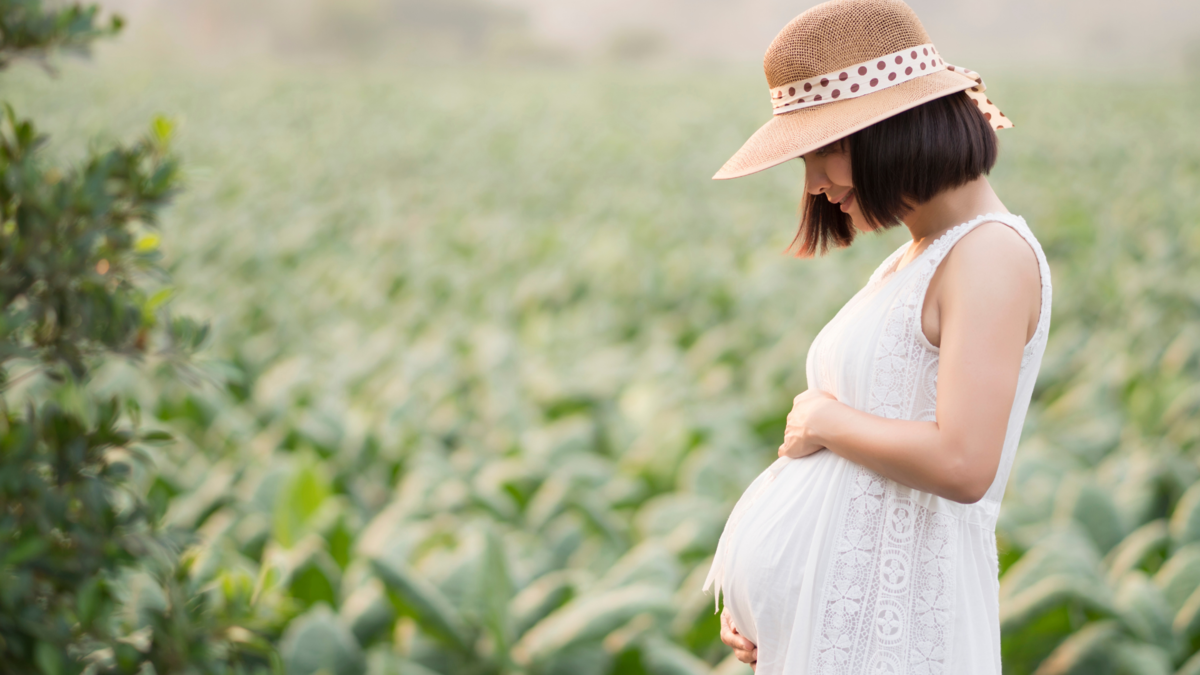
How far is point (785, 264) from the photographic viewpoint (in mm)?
6941

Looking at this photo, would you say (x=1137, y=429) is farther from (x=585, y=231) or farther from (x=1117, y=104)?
(x=1117, y=104)

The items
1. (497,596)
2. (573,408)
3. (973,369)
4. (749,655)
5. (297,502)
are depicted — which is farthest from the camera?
(573,408)

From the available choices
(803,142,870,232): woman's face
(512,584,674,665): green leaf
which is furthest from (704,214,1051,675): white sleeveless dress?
(512,584,674,665): green leaf

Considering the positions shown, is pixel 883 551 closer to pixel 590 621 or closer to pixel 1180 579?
pixel 590 621

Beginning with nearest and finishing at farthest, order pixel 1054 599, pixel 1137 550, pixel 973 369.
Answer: pixel 973 369
pixel 1054 599
pixel 1137 550

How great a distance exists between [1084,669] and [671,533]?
1.27 meters

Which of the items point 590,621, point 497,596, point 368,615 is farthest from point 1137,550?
point 368,615

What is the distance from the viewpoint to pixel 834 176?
1.21 m

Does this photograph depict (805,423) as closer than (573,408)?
Yes

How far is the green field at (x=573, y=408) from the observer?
250 cm

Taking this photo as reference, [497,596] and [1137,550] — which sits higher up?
[497,596]

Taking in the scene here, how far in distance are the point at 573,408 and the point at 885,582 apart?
328cm

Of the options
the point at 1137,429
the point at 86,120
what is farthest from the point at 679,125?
the point at 1137,429

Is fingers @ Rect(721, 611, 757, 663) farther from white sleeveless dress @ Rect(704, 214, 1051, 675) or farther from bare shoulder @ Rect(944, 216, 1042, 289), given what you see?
bare shoulder @ Rect(944, 216, 1042, 289)
